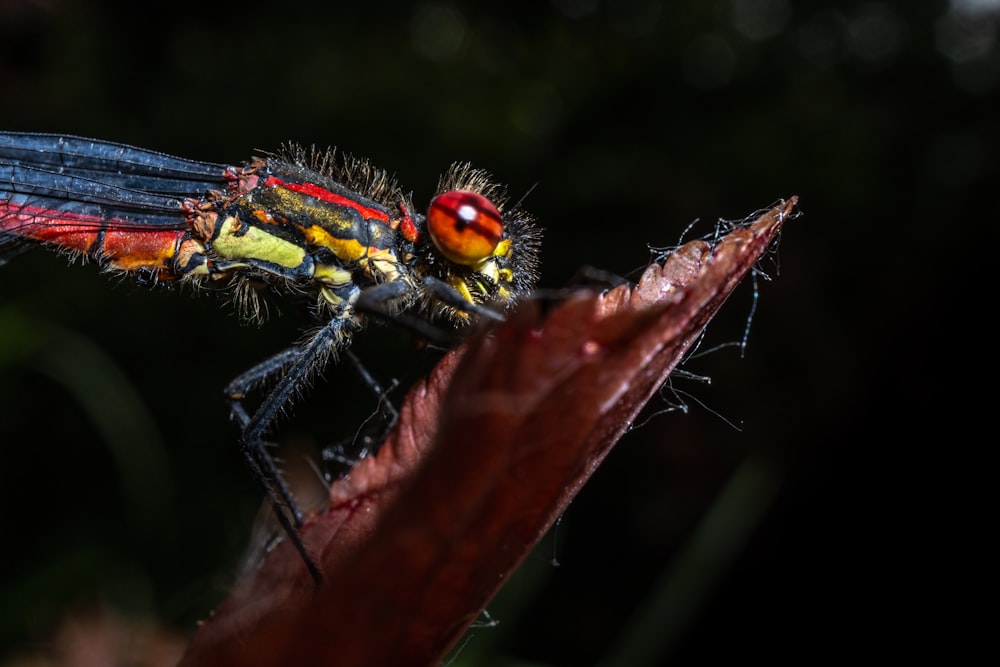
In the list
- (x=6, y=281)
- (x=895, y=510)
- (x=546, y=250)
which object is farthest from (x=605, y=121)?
(x=6, y=281)

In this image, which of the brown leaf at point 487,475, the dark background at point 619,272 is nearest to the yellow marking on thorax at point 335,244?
the dark background at point 619,272

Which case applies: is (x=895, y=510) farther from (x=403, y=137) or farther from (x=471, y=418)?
(x=471, y=418)

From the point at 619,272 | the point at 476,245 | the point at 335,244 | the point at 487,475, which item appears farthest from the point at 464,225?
the point at 619,272

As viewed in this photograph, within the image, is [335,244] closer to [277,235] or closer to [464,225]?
[277,235]

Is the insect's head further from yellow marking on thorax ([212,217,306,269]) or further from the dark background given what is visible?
the dark background

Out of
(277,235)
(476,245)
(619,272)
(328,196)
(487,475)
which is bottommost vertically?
(487,475)
